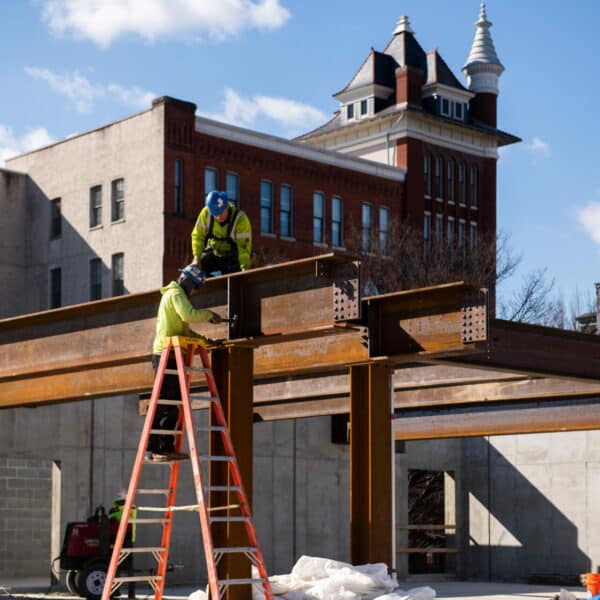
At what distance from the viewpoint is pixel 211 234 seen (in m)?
16.0

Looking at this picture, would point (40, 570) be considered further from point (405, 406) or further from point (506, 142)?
point (506, 142)

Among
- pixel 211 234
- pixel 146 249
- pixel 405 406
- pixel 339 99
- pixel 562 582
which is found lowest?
pixel 562 582

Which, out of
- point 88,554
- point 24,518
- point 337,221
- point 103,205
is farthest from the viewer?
point 337,221

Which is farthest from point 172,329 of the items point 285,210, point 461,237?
point 461,237

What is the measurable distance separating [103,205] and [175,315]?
136 feet

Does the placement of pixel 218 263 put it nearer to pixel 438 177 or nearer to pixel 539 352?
pixel 539 352

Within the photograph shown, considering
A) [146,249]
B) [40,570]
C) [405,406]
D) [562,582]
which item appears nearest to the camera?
[405,406]

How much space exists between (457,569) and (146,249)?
22512 mm

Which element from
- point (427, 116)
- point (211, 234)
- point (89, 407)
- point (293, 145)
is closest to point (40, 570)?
point (89, 407)

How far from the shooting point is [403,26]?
75.2 meters

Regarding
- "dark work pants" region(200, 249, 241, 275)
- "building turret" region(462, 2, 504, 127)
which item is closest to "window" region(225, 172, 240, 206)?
"building turret" region(462, 2, 504, 127)

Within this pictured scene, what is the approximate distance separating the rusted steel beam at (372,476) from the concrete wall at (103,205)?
36.3 meters

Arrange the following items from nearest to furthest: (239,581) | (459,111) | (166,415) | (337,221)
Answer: (239,581) < (166,415) < (337,221) < (459,111)

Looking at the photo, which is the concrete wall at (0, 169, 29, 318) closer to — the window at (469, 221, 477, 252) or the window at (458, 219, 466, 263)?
the window at (458, 219, 466, 263)
